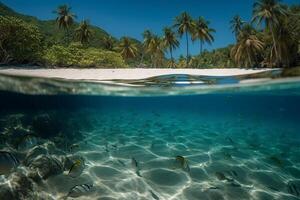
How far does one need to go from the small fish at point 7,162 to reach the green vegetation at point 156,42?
12319 mm

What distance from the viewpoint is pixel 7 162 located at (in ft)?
25.0

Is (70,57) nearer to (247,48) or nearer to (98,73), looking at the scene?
(98,73)

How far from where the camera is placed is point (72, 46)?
25906 mm

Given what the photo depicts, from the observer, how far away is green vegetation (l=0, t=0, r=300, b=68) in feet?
61.3

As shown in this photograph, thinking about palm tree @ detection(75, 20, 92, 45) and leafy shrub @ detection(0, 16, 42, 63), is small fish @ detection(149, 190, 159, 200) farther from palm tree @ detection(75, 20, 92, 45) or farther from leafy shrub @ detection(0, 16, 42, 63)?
palm tree @ detection(75, 20, 92, 45)

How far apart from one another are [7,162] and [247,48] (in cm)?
4910

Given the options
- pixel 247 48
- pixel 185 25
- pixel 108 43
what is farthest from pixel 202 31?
pixel 108 43

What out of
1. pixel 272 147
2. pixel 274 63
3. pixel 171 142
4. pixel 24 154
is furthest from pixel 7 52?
pixel 274 63

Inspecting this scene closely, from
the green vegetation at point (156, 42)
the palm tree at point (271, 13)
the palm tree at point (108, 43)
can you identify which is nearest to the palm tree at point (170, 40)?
the green vegetation at point (156, 42)

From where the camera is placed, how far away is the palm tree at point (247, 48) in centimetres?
5009

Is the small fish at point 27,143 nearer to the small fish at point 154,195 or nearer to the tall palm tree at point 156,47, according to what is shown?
the small fish at point 154,195

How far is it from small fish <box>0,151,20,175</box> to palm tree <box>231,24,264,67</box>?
1911 inches

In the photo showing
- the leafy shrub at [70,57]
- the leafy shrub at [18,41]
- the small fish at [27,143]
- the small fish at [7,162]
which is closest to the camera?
the small fish at [7,162]

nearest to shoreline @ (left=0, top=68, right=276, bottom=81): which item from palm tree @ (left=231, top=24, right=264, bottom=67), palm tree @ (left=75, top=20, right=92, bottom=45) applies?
palm tree @ (left=231, top=24, right=264, bottom=67)
